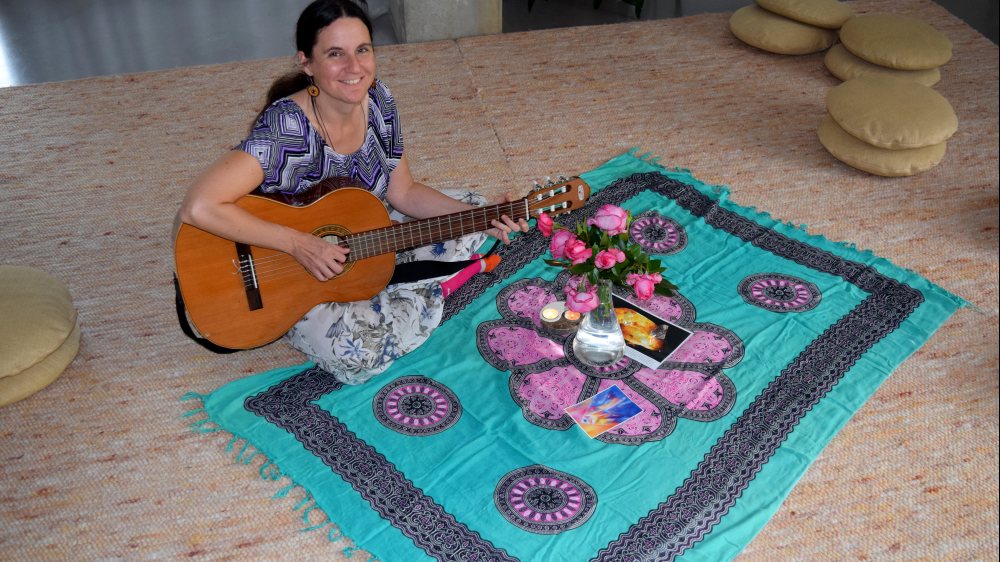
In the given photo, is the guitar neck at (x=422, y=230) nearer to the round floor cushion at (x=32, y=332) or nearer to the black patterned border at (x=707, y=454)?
the black patterned border at (x=707, y=454)

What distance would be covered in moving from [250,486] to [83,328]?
97cm

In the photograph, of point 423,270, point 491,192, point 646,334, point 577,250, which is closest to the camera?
point 577,250

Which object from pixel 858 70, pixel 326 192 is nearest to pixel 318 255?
pixel 326 192

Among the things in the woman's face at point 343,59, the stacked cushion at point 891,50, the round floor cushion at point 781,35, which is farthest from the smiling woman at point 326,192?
the round floor cushion at point 781,35

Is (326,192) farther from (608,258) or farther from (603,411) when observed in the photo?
(603,411)

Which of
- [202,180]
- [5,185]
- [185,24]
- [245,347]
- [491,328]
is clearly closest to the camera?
[202,180]

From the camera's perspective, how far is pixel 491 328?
2854mm

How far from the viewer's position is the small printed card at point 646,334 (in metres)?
2.67

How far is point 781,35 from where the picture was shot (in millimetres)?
4352

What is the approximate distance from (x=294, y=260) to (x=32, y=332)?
804mm

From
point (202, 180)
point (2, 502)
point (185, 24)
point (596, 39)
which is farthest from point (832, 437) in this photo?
point (185, 24)

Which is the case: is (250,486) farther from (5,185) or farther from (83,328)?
(5,185)

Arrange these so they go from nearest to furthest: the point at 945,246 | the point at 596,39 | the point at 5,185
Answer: the point at 945,246 < the point at 5,185 < the point at 596,39

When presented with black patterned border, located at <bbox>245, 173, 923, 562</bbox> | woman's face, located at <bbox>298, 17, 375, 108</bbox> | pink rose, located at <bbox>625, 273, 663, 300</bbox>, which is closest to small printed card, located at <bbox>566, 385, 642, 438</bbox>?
black patterned border, located at <bbox>245, 173, 923, 562</bbox>
